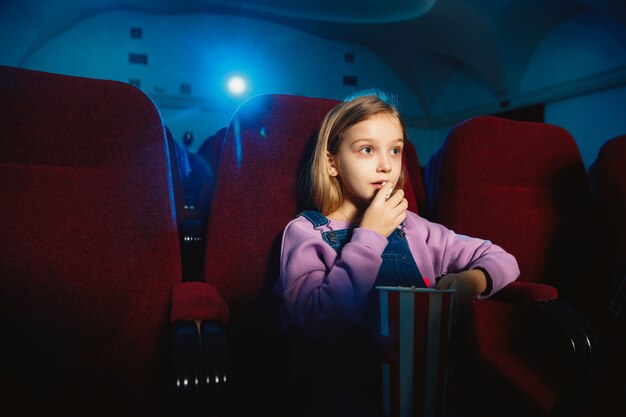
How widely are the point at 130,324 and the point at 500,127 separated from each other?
1.19 metres

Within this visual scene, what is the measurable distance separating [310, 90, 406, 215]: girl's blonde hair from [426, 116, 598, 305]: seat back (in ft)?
1.01

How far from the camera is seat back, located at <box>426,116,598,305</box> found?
1264 mm

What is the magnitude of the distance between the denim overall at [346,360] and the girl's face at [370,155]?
0.12 metres

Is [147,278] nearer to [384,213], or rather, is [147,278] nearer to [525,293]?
[384,213]

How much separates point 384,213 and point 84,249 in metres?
0.66

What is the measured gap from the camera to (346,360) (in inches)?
36.4

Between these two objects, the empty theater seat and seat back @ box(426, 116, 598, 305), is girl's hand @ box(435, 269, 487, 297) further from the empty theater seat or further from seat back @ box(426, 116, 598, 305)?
the empty theater seat

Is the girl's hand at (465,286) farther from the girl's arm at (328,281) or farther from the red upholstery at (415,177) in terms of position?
the red upholstery at (415,177)

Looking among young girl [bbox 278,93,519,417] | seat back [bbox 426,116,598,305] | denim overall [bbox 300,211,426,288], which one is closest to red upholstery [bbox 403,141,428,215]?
seat back [bbox 426,116,598,305]

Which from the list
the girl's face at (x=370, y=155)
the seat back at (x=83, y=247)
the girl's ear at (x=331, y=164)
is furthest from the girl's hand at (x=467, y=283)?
the seat back at (x=83, y=247)

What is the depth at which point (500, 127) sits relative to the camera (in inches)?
53.0

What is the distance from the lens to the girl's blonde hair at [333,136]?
3.39ft

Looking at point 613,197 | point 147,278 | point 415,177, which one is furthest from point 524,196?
point 147,278

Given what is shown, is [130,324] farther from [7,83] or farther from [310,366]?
[7,83]
